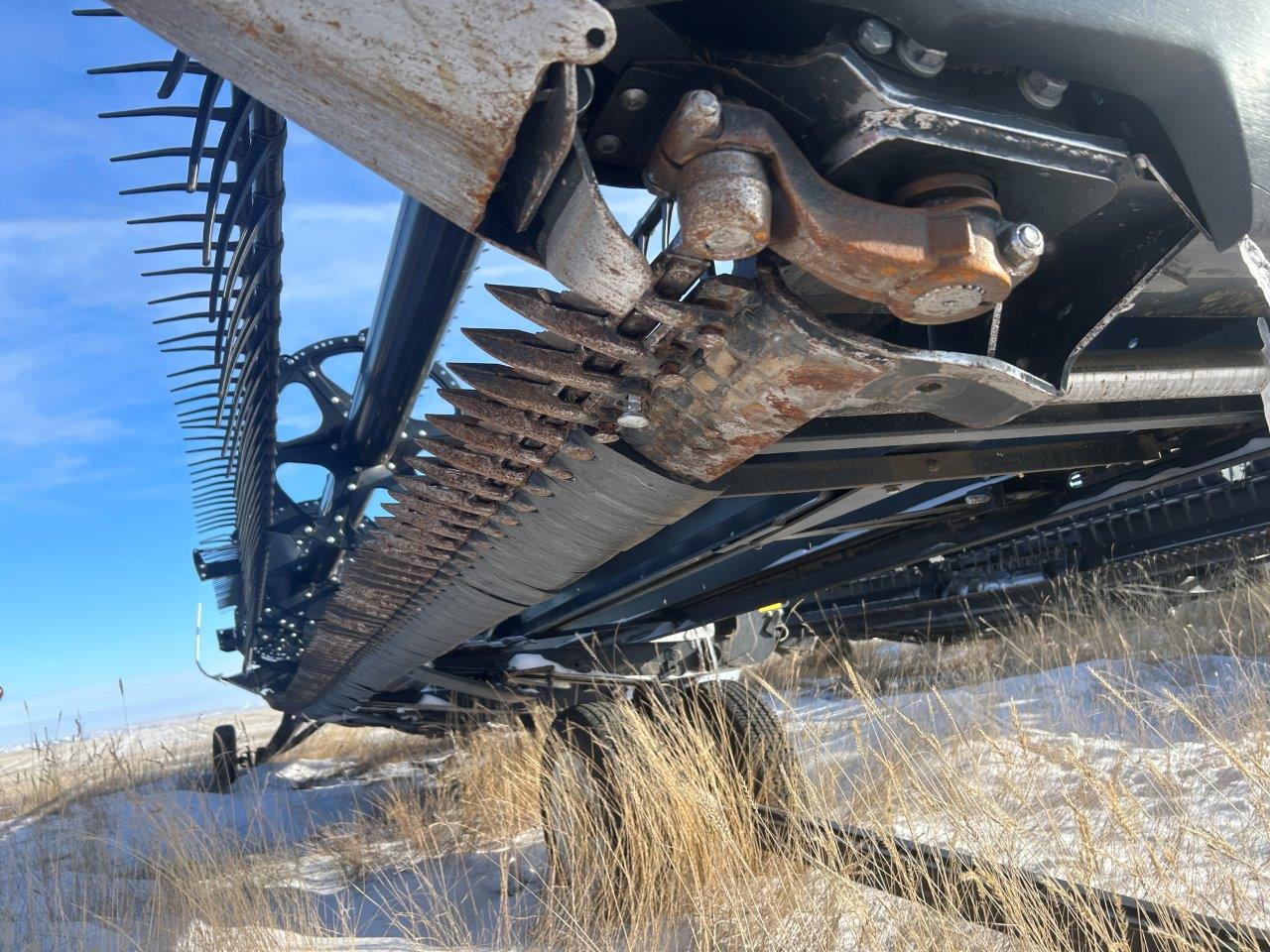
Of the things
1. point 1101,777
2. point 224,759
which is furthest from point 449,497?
point 224,759

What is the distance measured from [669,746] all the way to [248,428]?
2015 millimetres

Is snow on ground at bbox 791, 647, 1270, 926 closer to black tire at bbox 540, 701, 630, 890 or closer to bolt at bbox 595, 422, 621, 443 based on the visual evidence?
black tire at bbox 540, 701, 630, 890

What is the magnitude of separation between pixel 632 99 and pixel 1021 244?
1.81 ft

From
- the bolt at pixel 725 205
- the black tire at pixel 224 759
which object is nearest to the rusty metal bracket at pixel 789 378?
the bolt at pixel 725 205

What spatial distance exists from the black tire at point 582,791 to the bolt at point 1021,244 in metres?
2.42

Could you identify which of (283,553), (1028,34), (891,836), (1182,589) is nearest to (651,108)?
(1028,34)

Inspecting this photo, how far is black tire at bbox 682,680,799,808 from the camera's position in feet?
12.1

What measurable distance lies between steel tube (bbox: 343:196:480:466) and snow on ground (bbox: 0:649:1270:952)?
159 cm

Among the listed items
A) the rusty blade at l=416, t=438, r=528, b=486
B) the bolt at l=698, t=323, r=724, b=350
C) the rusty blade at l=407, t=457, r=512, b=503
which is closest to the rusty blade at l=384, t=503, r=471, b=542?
the rusty blade at l=407, t=457, r=512, b=503

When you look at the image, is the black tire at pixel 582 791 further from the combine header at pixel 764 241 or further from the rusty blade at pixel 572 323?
the rusty blade at pixel 572 323

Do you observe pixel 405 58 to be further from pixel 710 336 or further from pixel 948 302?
pixel 948 302

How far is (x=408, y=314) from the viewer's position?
9.14ft

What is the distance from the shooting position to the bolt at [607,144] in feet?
4.32

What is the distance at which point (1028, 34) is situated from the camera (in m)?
1.22
